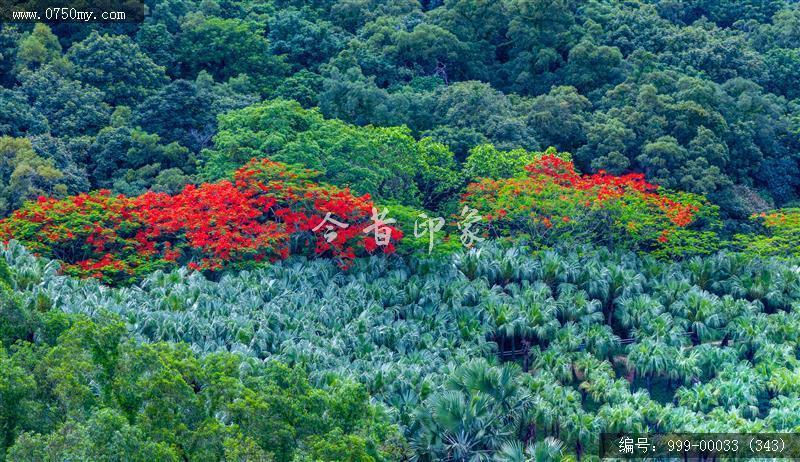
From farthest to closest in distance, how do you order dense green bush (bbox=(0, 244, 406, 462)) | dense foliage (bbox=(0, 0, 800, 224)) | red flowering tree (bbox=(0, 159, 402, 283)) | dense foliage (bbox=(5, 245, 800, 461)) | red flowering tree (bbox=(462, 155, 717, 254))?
dense foliage (bbox=(0, 0, 800, 224))
red flowering tree (bbox=(462, 155, 717, 254))
red flowering tree (bbox=(0, 159, 402, 283))
dense foliage (bbox=(5, 245, 800, 461))
dense green bush (bbox=(0, 244, 406, 462))

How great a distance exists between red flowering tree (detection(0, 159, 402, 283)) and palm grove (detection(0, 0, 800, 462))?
10.2 inches

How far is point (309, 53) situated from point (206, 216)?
1772cm

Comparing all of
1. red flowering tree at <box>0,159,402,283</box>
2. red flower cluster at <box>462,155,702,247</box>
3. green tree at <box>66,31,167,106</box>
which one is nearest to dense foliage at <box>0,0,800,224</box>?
green tree at <box>66,31,167,106</box>

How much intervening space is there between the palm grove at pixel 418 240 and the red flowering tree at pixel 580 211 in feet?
0.51

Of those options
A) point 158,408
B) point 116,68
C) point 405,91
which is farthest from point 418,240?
point 116,68

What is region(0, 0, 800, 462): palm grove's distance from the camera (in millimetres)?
19688

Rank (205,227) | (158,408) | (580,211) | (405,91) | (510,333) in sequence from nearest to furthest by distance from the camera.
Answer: (158,408) → (510,333) → (205,227) → (580,211) → (405,91)

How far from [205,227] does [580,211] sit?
37.2 ft

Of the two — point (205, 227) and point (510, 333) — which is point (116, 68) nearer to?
point (205, 227)

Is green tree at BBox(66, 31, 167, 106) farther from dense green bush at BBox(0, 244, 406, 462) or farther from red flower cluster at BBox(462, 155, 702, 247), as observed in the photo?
dense green bush at BBox(0, 244, 406, 462)

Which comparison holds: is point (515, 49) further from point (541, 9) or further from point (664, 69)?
point (664, 69)

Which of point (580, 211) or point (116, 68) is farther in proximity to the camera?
point (116, 68)

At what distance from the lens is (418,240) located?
30.9 metres

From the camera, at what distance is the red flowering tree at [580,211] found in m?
33.4
